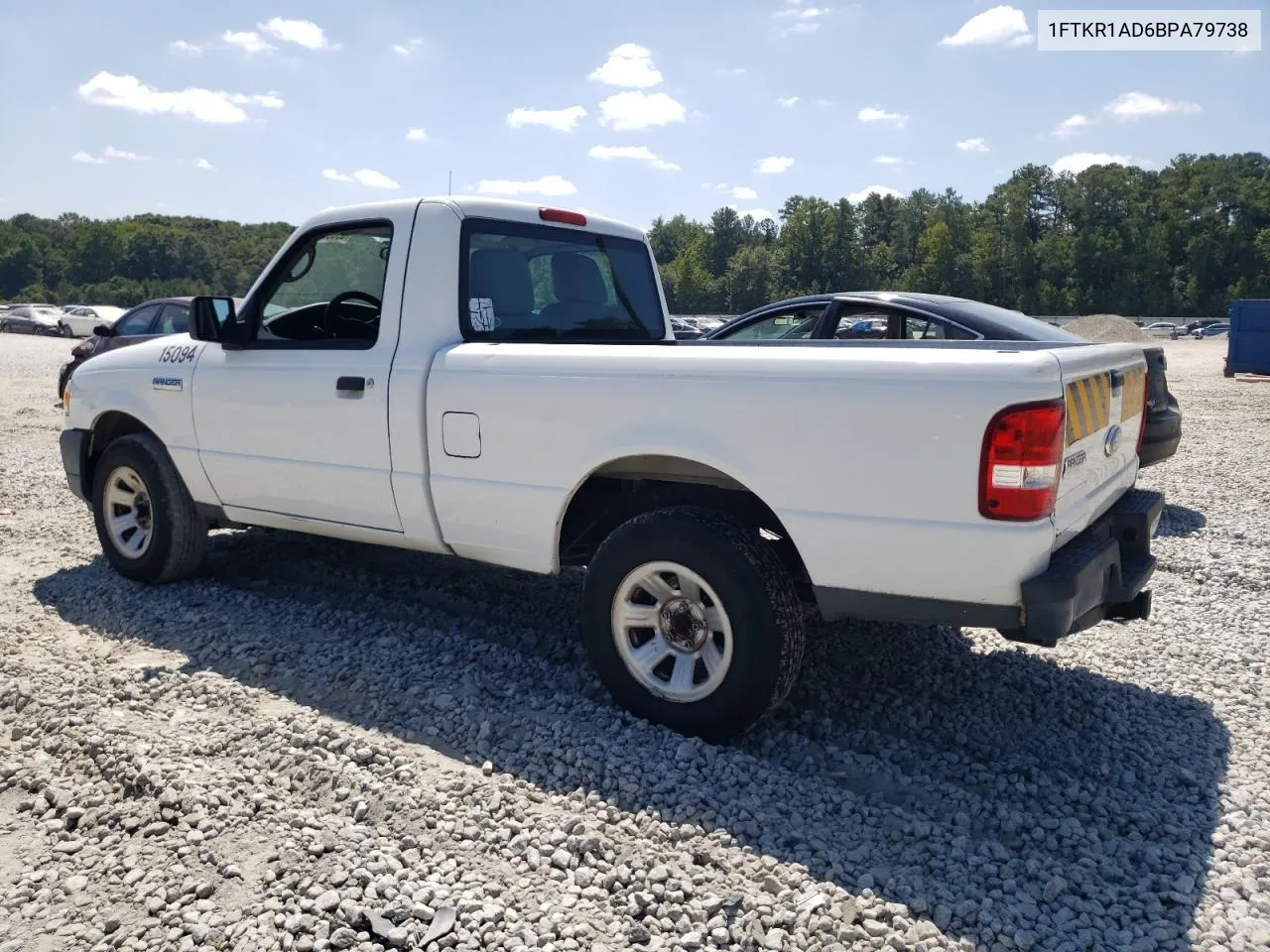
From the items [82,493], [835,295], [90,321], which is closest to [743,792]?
[82,493]

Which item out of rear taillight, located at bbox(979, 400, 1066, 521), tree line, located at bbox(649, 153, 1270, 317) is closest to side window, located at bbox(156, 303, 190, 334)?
rear taillight, located at bbox(979, 400, 1066, 521)

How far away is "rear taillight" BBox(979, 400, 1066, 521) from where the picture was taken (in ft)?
9.62

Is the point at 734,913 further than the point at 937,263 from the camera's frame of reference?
No

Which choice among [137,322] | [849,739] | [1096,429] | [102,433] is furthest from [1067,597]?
[137,322]

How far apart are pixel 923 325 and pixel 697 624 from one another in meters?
4.70

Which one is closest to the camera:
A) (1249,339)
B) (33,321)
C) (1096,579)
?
(1096,579)

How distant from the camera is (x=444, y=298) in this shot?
4324 millimetres

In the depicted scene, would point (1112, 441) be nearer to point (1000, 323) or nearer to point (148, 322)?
point (1000, 323)

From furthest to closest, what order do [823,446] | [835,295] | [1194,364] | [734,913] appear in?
[1194,364] → [835,295] → [823,446] → [734,913]

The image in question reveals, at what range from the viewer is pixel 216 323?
193 inches

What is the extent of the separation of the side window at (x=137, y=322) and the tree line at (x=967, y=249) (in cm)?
7708

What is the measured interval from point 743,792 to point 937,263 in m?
121

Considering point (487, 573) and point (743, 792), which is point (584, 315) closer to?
point (487, 573)

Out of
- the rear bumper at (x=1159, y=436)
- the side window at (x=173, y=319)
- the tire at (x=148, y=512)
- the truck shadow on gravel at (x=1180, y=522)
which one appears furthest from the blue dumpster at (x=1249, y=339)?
the tire at (x=148, y=512)
